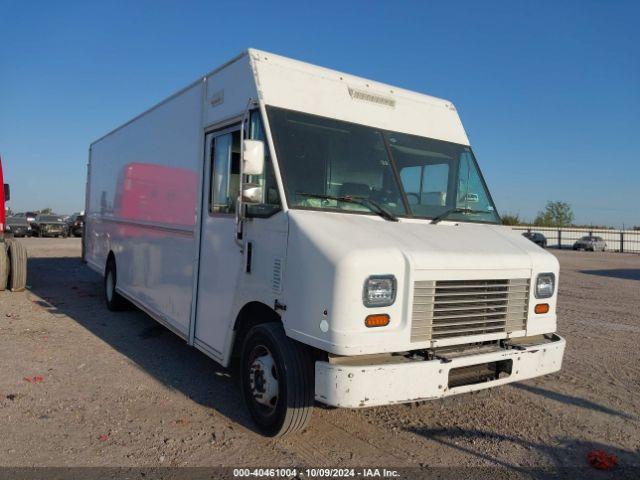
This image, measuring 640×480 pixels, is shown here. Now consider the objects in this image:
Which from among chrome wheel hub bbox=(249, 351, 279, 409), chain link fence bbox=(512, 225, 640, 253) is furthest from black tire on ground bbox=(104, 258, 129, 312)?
chain link fence bbox=(512, 225, 640, 253)

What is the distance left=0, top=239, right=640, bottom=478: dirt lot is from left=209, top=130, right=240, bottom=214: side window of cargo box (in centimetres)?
188

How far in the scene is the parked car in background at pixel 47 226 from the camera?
111ft

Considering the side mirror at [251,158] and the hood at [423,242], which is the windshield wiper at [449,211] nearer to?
the hood at [423,242]

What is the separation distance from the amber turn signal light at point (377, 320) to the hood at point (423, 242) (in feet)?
1.35

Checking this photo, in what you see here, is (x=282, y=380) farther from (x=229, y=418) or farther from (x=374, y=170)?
(x=374, y=170)

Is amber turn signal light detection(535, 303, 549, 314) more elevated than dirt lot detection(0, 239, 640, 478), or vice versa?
amber turn signal light detection(535, 303, 549, 314)

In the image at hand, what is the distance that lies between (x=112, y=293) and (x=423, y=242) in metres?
6.74

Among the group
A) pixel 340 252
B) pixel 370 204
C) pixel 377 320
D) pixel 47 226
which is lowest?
pixel 47 226

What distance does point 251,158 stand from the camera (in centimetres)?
391

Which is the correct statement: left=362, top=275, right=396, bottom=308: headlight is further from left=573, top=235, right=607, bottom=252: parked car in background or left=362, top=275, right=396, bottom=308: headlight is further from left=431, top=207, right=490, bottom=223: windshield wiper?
left=573, top=235, right=607, bottom=252: parked car in background

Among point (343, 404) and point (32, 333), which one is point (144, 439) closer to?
point (343, 404)

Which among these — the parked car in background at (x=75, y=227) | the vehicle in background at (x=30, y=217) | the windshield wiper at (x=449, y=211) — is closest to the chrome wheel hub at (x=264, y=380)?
the windshield wiper at (x=449, y=211)

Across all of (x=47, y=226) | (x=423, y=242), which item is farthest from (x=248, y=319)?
(x=47, y=226)

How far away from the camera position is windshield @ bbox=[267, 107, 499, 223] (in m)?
4.19
